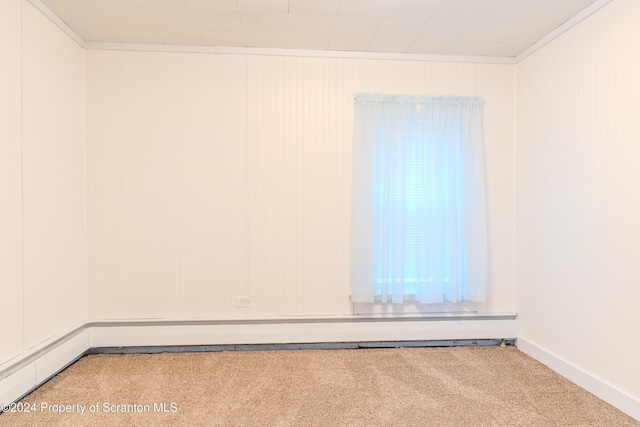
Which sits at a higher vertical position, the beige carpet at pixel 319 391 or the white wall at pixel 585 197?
the white wall at pixel 585 197

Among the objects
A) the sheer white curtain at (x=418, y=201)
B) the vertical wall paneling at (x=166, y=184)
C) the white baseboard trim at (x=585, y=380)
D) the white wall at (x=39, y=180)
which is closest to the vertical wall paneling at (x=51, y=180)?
the white wall at (x=39, y=180)

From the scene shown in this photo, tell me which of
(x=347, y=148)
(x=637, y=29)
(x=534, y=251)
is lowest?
(x=534, y=251)

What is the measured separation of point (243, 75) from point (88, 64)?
3.80 ft

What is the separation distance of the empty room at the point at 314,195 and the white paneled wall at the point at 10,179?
18 cm

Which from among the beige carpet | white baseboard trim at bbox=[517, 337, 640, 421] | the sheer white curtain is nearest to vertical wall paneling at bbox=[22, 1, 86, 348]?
the beige carpet

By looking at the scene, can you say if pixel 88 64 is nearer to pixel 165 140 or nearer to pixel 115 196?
pixel 165 140

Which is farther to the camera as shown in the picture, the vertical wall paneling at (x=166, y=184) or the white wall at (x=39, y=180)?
the vertical wall paneling at (x=166, y=184)

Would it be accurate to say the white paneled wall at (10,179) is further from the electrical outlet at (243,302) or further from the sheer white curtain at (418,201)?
the sheer white curtain at (418,201)

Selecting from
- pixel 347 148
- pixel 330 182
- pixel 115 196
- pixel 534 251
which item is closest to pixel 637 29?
pixel 534 251

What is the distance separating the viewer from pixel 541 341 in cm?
270

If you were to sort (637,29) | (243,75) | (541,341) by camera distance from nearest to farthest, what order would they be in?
(637,29), (541,341), (243,75)

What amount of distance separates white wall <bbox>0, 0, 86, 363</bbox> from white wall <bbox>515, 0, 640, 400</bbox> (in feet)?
11.0

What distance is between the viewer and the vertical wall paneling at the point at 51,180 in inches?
86.0

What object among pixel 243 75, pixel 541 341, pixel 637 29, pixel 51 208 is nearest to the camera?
pixel 637 29
